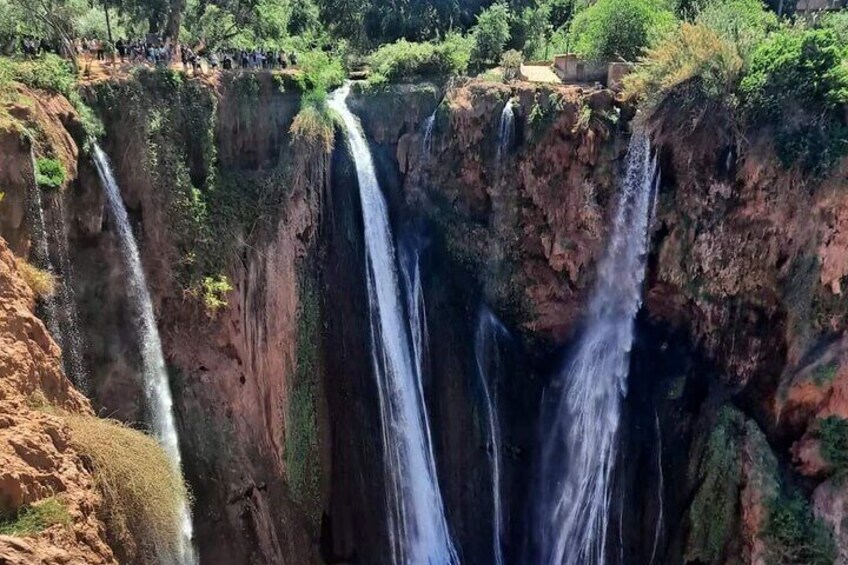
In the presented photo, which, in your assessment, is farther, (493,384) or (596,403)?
(493,384)

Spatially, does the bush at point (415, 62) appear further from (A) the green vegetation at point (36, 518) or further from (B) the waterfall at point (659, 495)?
(A) the green vegetation at point (36, 518)

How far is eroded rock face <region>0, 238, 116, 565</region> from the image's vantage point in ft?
28.4

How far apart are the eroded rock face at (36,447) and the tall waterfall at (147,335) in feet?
11.4

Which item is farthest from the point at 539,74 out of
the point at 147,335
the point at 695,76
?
the point at 147,335

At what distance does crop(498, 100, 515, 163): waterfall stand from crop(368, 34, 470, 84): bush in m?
4.12

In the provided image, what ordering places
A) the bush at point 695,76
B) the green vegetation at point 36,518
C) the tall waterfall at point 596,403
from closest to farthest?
the green vegetation at point 36,518 < the bush at point 695,76 < the tall waterfall at point 596,403

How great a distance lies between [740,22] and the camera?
18859mm

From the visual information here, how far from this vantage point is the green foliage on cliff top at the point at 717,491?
16.8 m

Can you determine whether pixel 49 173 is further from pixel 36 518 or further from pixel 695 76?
pixel 695 76

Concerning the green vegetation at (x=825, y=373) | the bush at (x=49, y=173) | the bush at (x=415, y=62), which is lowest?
the green vegetation at (x=825, y=373)

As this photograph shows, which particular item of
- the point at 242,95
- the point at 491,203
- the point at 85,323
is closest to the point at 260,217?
the point at 242,95

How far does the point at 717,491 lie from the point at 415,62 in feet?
51.7

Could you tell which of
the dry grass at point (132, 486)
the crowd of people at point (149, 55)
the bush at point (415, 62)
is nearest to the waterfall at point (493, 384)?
the bush at point (415, 62)

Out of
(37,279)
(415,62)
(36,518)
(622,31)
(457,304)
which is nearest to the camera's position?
(36,518)
